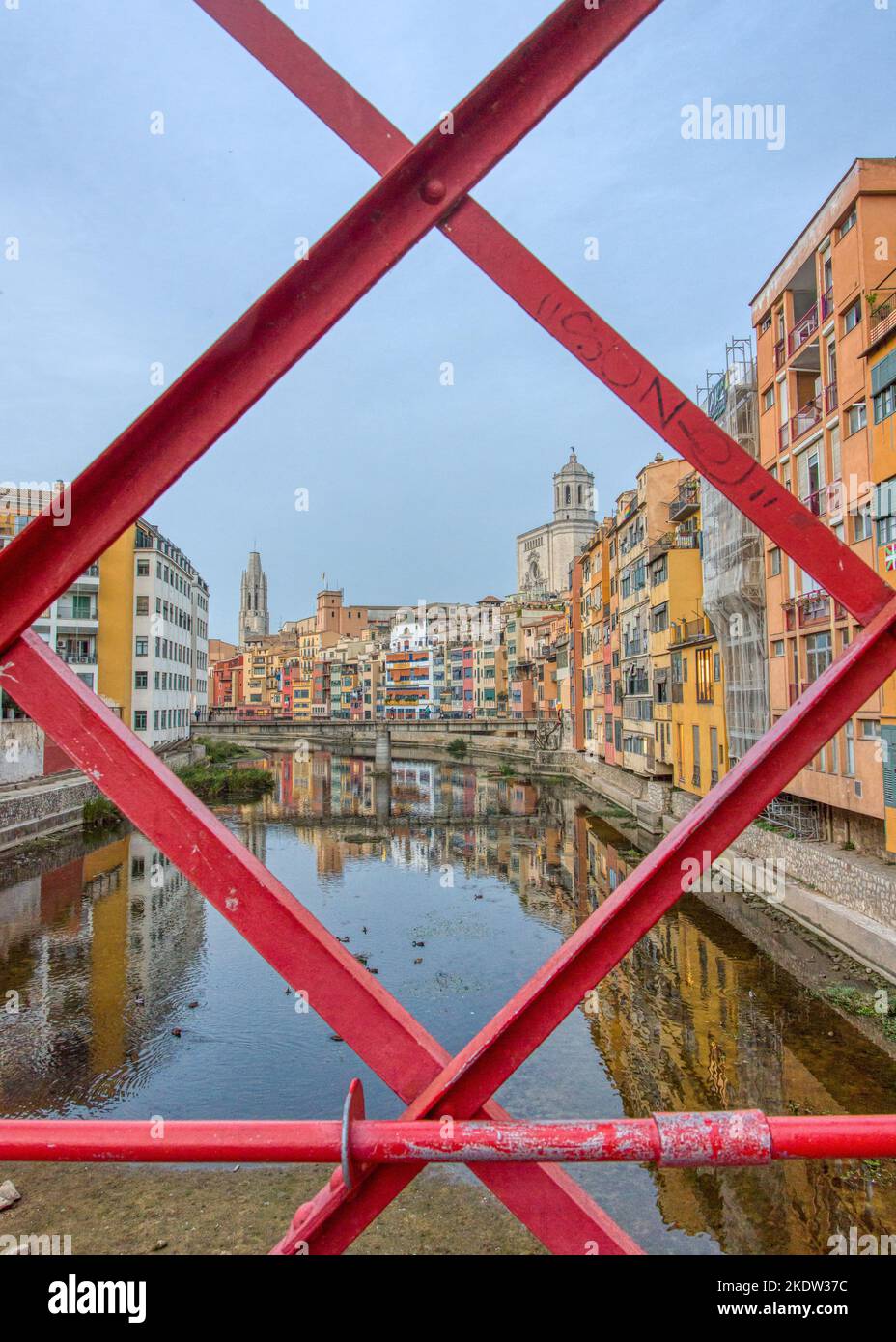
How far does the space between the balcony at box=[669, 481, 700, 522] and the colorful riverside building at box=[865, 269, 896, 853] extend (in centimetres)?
1394

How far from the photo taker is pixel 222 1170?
9609mm

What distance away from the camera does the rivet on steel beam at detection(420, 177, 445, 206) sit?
1.90 meters

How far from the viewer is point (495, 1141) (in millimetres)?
1608

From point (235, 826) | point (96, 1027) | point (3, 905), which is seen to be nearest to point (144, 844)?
point (235, 826)

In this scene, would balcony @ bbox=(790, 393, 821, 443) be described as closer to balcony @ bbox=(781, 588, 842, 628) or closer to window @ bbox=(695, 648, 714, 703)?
balcony @ bbox=(781, 588, 842, 628)

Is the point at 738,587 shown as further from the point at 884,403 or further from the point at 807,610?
the point at 884,403

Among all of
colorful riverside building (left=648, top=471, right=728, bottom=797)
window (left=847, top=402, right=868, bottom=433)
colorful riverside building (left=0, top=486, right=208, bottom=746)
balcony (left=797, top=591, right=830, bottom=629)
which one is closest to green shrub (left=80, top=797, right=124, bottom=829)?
colorful riverside building (left=0, top=486, right=208, bottom=746)

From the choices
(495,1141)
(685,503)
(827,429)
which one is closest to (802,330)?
(827,429)

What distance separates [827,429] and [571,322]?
62.0 ft

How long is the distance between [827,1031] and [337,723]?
5109 centimetres

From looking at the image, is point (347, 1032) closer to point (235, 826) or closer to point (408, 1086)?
point (408, 1086)

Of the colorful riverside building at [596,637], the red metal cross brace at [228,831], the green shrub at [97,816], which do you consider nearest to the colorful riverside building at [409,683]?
the colorful riverside building at [596,637]

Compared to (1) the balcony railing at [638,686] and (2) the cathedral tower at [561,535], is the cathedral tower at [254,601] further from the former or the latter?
(1) the balcony railing at [638,686]

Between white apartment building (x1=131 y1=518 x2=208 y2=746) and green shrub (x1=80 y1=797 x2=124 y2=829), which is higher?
white apartment building (x1=131 y1=518 x2=208 y2=746)
